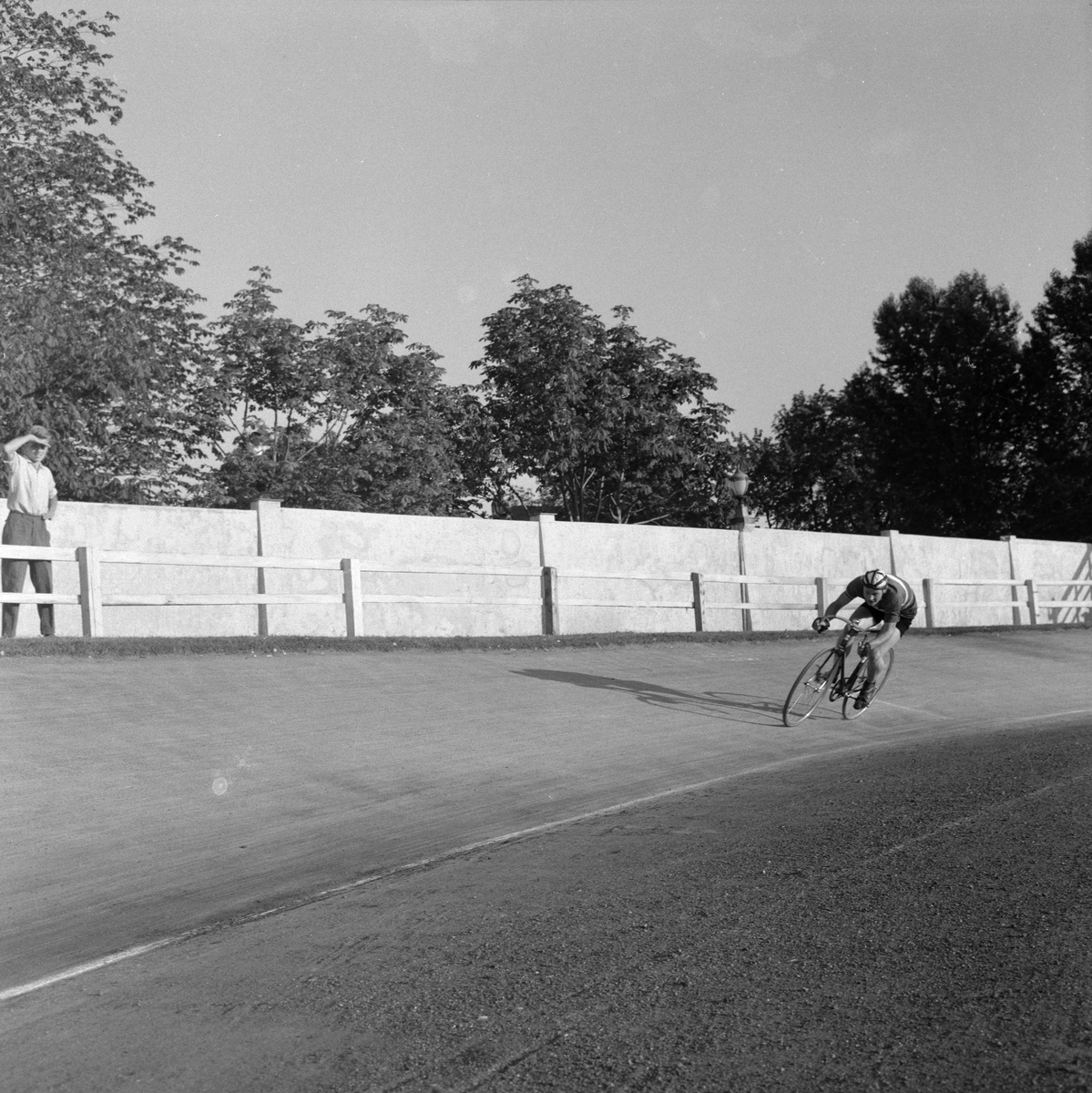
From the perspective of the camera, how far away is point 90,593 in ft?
49.9

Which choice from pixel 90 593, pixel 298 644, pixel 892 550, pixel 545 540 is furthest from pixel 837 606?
pixel 892 550

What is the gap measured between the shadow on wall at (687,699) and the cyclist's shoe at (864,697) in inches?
33.4

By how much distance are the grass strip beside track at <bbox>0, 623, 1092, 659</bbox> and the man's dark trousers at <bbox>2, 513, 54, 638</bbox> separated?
41cm

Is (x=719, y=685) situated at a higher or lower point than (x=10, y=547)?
lower

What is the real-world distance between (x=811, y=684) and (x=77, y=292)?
733 inches

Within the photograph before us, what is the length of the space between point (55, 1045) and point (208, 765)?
5.69 meters

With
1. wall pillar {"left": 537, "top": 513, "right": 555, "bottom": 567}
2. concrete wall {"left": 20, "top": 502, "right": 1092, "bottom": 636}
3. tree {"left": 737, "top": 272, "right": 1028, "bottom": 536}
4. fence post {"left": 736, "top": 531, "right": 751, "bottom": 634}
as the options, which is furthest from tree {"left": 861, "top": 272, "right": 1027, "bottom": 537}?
wall pillar {"left": 537, "top": 513, "right": 555, "bottom": 567}

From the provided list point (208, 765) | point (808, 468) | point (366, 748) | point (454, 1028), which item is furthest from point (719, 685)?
point (808, 468)

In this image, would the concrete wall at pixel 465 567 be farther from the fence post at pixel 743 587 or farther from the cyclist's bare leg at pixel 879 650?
the cyclist's bare leg at pixel 879 650

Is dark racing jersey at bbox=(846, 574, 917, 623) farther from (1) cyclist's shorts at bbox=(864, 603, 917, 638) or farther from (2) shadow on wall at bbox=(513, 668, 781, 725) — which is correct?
(2) shadow on wall at bbox=(513, 668, 781, 725)

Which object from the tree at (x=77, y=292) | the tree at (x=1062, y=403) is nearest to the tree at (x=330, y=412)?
the tree at (x=77, y=292)

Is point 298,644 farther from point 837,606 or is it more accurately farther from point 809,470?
point 809,470

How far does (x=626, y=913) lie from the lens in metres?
5.64

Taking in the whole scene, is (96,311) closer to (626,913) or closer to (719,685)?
(719,685)
